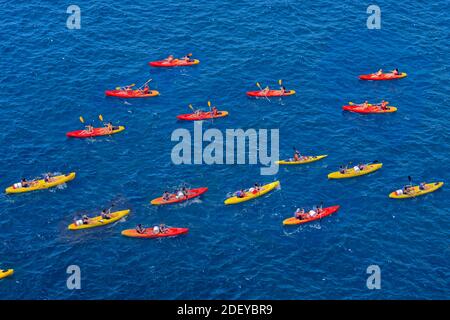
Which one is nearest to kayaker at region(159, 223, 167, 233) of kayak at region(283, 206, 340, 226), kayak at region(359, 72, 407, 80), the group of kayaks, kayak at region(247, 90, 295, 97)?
the group of kayaks

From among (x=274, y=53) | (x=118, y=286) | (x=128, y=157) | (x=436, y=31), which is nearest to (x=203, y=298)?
(x=118, y=286)

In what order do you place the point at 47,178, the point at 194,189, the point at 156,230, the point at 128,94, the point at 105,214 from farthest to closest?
the point at 128,94
the point at 47,178
the point at 194,189
the point at 105,214
the point at 156,230

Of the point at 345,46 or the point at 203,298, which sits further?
the point at 345,46

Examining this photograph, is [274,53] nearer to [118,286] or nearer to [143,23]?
[143,23]

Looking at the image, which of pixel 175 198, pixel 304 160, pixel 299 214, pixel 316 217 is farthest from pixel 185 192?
pixel 304 160

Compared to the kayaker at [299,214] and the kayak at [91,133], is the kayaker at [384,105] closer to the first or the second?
the kayaker at [299,214]

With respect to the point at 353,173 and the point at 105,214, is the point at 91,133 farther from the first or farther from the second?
the point at 353,173

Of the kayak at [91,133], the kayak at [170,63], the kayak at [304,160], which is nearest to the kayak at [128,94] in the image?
the kayak at [170,63]
